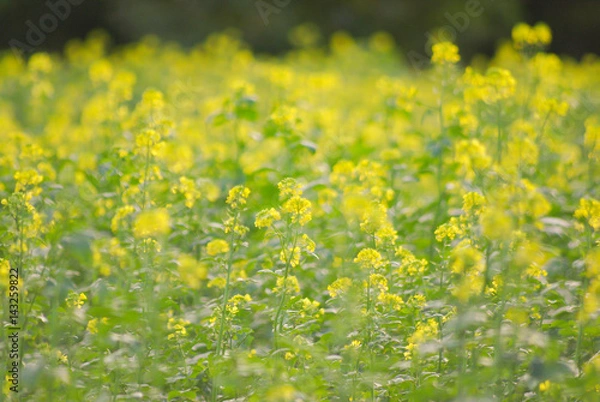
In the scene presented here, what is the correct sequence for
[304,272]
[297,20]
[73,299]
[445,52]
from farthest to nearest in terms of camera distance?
[297,20], [445,52], [304,272], [73,299]

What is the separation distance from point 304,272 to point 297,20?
13.9 metres

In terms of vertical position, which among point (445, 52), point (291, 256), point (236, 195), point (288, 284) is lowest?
point (288, 284)

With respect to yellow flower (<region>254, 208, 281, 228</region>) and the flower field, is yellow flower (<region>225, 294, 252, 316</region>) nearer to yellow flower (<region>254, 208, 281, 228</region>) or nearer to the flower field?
the flower field

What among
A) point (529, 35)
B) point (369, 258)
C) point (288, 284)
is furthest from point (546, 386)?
point (529, 35)

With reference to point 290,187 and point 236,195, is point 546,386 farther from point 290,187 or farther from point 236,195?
point 236,195

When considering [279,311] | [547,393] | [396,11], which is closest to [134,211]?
[279,311]

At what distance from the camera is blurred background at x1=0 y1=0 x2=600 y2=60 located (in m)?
15.8

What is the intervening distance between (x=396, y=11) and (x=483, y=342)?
14.7 meters

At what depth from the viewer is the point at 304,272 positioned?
3.36 m

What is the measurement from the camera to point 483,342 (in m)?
2.69

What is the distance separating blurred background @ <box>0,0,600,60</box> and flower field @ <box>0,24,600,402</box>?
38.3 ft

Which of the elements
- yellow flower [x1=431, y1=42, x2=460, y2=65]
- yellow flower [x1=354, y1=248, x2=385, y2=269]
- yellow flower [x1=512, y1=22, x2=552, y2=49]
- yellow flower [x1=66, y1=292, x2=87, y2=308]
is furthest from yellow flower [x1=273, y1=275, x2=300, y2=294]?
yellow flower [x1=512, y1=22, x2=552, y2=49]

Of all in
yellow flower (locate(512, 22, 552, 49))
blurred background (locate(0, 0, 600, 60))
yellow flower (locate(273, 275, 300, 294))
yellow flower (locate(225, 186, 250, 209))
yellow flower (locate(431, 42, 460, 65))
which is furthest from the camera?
blurred background (locate(0, 0, 600, 60))

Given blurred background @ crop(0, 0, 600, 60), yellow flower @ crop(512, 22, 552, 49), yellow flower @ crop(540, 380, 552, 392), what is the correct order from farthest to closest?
blurred background @ crop(0, 0, 600, 60), yellow flower @ crop(512, 22, 552, 49), yellow flower @ crop(540, 380, 552, 392)
